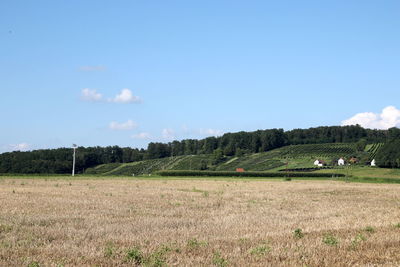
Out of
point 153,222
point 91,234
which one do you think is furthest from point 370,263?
point 153,222

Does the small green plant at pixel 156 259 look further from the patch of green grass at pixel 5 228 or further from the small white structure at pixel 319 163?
the small white structure at pixel 319 163

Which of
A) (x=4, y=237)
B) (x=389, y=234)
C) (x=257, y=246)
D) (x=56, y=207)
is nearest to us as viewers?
(x=257, y=246)

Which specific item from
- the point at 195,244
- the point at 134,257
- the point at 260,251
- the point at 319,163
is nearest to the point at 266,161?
the point at 319,163

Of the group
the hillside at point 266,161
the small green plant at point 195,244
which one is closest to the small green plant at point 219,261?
the small green plant at point 195,244

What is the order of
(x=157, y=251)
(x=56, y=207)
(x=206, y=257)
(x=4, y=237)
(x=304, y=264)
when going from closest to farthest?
1. (x=304, y=264)
2. (x=206, y=257)
3. (x=157, y=251)
4. (x=4, y=237)
5. (x=56, y=207)

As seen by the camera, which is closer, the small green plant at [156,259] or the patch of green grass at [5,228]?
the small green plant at [156,259]

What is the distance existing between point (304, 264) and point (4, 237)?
10.1 metres

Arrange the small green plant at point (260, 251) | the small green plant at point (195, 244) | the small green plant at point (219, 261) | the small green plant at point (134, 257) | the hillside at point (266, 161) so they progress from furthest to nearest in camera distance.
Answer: the hillside at point (266, 161)
the small green plant at point (195, 244)
the small green plant at point (260, 251)
the small green plant at point (134, 257)
the small green plant at point (219, 261)

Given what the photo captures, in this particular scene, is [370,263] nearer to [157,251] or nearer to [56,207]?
[157,251]

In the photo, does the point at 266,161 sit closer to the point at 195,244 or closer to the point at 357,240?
the point at 357,240

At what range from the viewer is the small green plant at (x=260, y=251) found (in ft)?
43.9

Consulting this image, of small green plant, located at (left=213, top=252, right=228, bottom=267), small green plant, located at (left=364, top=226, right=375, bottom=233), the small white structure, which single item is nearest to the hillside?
the small white structure

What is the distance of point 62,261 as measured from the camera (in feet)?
40.3

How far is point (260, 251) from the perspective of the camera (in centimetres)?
1374
